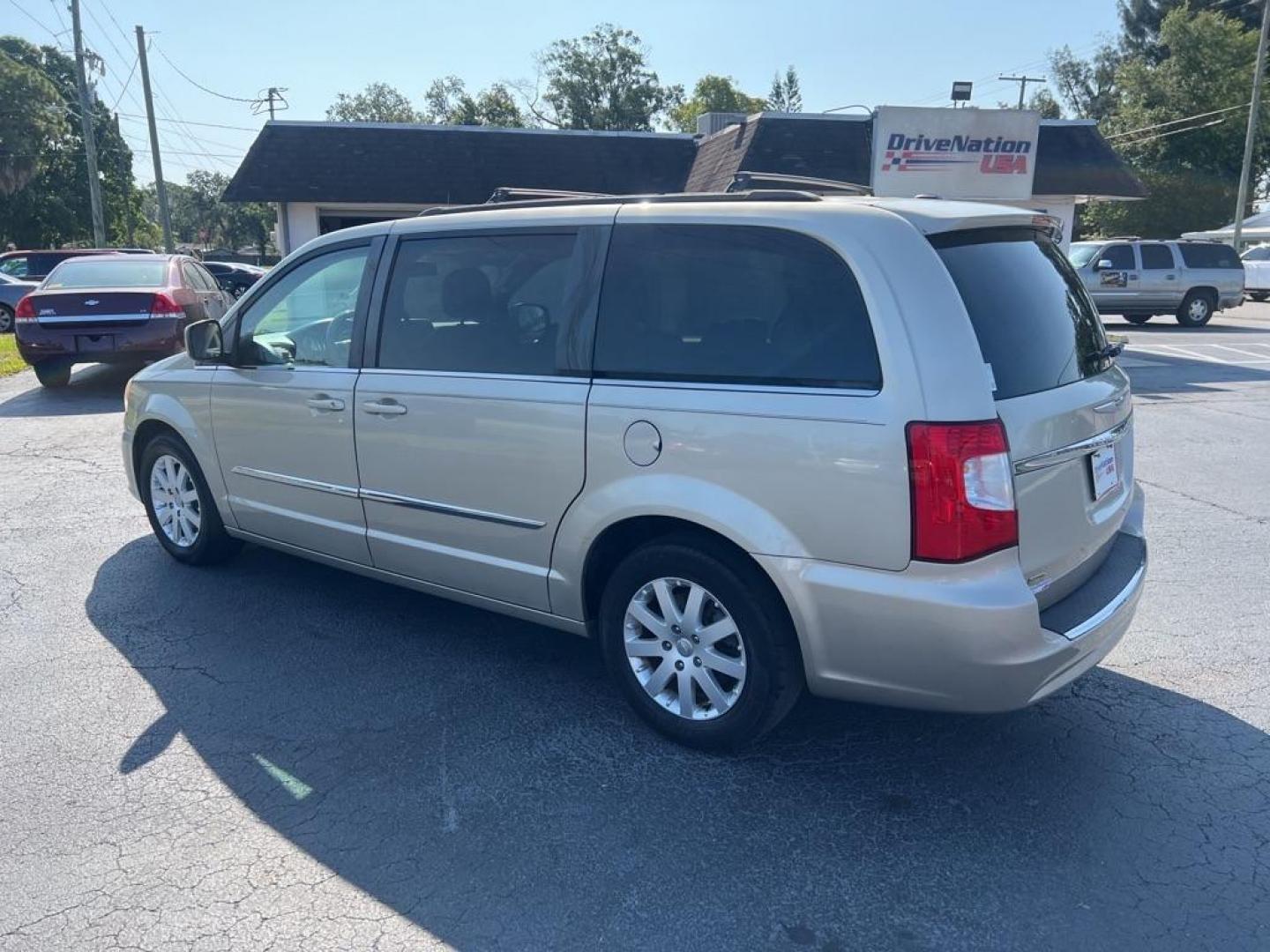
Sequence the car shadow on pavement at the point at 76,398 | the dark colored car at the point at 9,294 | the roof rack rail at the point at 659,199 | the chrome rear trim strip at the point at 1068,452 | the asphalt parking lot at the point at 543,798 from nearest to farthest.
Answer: the asphalt parking lot at the point at 543,798
the chrome rear trim strip at the point at 1068,452
the roof rack rail at the point at 659,199
the car shadow on pavement at the point at 76,398
the dark colored car at the point at 9,294

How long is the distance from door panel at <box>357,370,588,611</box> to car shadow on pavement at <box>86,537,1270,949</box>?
0.49 metres

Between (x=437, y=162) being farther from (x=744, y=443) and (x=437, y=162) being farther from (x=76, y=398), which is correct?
Answer: (x=744, y=443)

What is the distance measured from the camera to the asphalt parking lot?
278 cm

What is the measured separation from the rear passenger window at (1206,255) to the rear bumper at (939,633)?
23.1m

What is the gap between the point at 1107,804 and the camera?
3.30 meters

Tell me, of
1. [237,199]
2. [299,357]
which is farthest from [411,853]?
[237,199]

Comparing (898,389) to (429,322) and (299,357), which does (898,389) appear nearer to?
(429,322)

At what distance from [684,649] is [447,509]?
1204mm

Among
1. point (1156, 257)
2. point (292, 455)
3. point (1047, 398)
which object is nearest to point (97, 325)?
point (292, 455)

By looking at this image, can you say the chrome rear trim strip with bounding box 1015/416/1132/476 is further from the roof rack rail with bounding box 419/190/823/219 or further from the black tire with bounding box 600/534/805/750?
the roof rack rail with bounding box 419/190/823/219

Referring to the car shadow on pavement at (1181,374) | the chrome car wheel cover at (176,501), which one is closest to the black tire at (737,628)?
the chrome car wheel cover at (176,501)

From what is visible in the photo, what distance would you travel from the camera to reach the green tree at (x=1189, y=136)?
45.5 meters

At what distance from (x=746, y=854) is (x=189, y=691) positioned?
243 centimetres

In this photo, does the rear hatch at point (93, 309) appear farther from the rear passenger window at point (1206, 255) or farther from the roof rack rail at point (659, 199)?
the rear passenger window at point (1206, 255)
